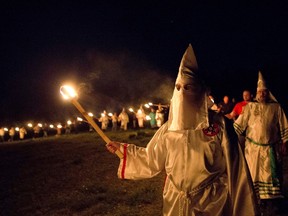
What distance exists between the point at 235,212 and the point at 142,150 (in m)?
1.24

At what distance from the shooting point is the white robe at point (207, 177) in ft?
10.2

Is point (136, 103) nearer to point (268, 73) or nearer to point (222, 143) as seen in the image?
point (268, 73)

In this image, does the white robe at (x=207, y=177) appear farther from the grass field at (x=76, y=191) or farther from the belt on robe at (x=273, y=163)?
the belt on robe at (x=273, y=163)

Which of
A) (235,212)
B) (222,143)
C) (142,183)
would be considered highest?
(222,143)

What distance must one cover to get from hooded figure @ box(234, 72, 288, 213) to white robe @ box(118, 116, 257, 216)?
3107 millimetres

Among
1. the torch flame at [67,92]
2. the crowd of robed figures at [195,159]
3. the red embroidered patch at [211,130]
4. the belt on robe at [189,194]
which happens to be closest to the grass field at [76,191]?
the crowd of robed figures at [195,159]

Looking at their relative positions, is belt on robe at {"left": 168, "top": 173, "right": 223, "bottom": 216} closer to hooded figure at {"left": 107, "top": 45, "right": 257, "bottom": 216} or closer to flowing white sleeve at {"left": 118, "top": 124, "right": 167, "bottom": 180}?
hooded figure at {"left": 107, "top": 45, "right": 257, "bottom": 216}

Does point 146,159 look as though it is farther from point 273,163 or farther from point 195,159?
point 273,163

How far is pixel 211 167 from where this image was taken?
3.17 meters

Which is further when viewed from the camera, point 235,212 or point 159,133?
point 159,133

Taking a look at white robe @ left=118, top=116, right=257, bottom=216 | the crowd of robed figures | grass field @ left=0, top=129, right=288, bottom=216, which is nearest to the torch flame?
the crowd of robed figures

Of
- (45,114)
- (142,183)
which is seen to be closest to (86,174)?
(142,183)

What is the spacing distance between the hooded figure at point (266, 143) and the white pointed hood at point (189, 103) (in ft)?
10.4

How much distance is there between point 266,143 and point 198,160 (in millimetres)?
3382
